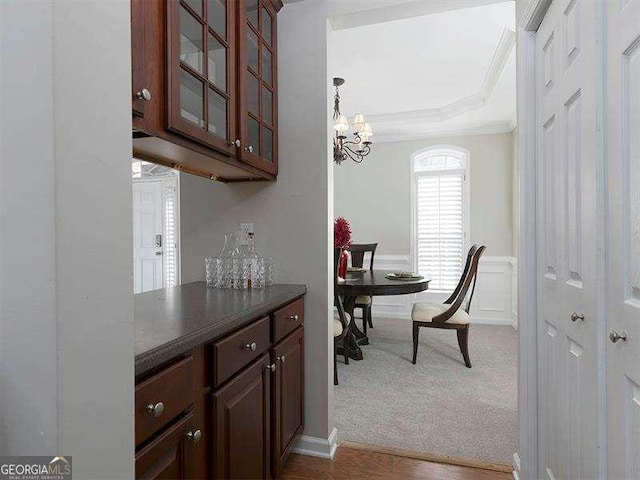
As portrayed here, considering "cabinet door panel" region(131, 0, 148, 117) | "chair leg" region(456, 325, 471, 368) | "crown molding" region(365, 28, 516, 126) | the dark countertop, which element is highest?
"crown molding" region(365, 28, 516, 126)

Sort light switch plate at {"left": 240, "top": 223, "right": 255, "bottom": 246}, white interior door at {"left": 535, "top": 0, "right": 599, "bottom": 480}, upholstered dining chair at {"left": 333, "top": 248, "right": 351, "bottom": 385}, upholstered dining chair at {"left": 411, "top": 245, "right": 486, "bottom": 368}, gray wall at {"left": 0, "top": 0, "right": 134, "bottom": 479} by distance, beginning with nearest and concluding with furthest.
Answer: gray wall at {"left": 0, "top": 0, "right": 134, "bottom": 479} < white interior door at {"left": 535, "top": 0, "right": 599, "bottom": 480} < light switch plate at {"left": 240, "top": 223, "right": 255, "bottom": 246} < upholstered dining chair at {"left": 333, "top": 248, "right": 351, "bottom": 385} < upholstered dining chair at {"left": 411, "top": 245, "right": 486, "bottom": 368}

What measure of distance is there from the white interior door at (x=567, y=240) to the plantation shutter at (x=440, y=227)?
3.73 metres

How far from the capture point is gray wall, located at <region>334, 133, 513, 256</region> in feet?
16.7

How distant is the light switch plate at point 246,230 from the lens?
2.19 m

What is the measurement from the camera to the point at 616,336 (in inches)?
37.9

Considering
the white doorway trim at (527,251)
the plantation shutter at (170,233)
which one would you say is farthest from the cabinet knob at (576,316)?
the plantation shutter at (170,233)

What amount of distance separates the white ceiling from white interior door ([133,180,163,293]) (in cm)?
321

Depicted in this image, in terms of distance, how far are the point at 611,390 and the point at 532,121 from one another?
1149 mm

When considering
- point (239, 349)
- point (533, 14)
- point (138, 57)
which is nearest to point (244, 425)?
point (239, 349)

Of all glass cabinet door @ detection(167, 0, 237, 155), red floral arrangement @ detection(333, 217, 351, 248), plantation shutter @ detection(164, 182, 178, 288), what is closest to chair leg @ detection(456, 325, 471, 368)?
red floral arrangement @ detection(333, 217, 351, 248)

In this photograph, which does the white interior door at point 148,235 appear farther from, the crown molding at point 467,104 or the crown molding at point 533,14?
the crown molding at point 533,14

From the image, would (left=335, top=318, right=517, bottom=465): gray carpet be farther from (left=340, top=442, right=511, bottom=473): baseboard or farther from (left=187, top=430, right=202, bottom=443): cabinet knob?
(left=187, top=430, right=202, bottom=443): cabinet knob

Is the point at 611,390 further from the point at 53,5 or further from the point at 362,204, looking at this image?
the point at 362,204

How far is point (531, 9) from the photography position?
1562mm
